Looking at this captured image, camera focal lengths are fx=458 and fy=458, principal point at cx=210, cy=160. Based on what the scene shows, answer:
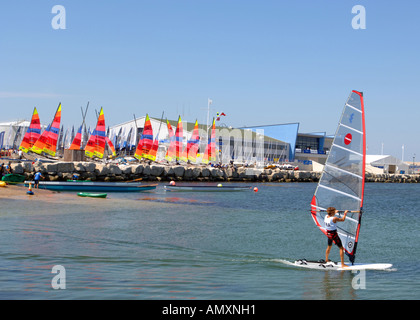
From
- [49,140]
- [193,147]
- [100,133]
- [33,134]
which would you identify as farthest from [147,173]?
[33,134]

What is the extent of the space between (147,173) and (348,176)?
49.7 m

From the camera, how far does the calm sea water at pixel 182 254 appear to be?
10.7 metres

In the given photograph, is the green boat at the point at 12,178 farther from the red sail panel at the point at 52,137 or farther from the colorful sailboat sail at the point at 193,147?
the colorful sailboat sail at the point at 193,147

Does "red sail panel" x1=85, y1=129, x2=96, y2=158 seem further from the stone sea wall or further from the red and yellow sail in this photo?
the stone sea wall

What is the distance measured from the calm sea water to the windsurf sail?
51.6 inches

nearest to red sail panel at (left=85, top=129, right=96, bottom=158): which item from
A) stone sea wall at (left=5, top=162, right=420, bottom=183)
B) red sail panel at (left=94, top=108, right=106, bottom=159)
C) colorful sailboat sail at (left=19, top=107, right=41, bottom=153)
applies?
red sail panel at (left=94, top=108, right=106, bottom=159)

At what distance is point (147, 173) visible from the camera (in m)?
61.2

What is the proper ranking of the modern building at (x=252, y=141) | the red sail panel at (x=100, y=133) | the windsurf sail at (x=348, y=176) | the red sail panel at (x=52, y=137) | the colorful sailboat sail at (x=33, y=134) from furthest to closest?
1. the modern building at (x=252, y=141)
2. the red sail panel at (x=100, y=133)
3. the colorful sailboat sail at (x=33, y=134)
4. the red sail panel at (x=52, y=137)
5. the windsurf sail at (x=348, y=176)

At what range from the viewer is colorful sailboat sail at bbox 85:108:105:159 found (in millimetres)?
62594

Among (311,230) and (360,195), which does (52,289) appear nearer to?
(360,195)

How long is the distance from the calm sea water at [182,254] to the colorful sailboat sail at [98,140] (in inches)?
1377

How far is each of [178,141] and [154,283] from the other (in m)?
58.6

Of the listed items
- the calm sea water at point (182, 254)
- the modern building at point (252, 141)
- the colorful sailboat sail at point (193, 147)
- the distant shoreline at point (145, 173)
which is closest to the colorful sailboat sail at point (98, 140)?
the distant shoreline at point (145, 173)
